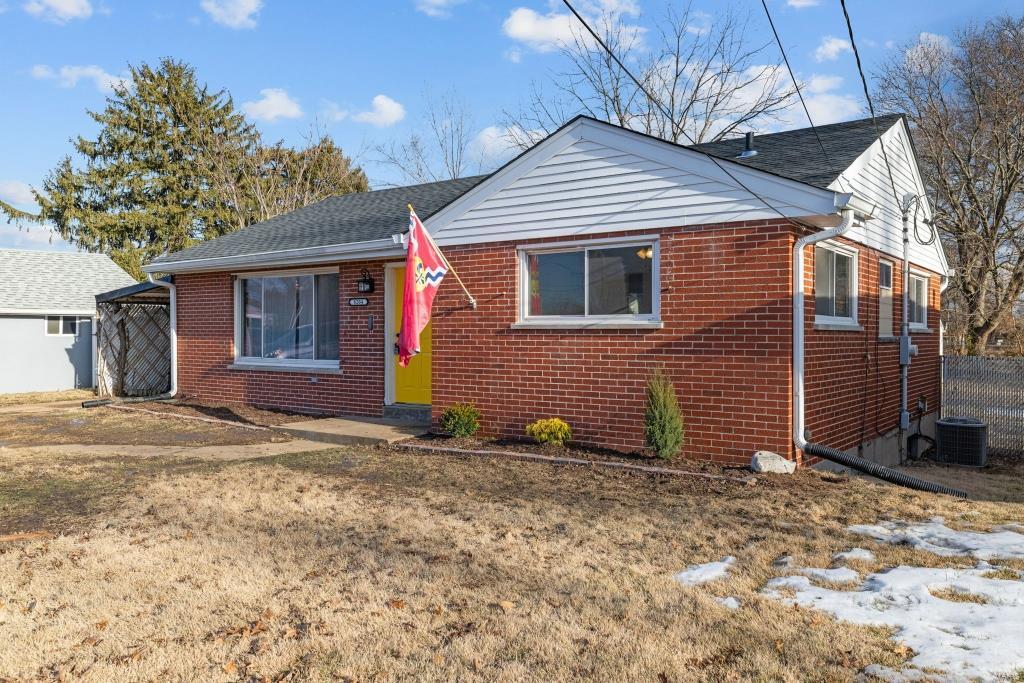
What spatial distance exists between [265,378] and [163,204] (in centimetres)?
2699

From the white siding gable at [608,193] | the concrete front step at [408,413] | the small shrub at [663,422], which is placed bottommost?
the concrete front step at [408,413]

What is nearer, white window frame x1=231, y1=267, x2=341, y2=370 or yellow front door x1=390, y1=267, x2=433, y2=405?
yellow front door x1=390, y1=267, x2=433, y2=405

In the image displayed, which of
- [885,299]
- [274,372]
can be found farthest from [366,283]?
[885,299]

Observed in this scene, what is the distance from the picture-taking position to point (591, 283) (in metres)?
8.84

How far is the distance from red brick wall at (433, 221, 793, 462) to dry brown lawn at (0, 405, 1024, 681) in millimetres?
875

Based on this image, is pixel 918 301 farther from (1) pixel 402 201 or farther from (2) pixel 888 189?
(1) pixel 402 201

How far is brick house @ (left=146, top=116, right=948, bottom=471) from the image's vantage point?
7.78m

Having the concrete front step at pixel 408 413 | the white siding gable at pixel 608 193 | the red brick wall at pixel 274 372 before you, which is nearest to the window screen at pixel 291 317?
the red brick wall at pixel 274 372

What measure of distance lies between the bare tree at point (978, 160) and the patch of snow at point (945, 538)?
60.5 ft

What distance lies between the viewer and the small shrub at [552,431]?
8.84 meters

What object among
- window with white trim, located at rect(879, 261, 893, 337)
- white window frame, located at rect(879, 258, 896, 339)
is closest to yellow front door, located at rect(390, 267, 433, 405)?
window with white trim, located at rect(879, 261, 893, 337)

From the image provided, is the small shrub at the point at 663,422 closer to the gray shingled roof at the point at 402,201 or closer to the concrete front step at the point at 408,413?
the gray shingled roof at the point at 402,201

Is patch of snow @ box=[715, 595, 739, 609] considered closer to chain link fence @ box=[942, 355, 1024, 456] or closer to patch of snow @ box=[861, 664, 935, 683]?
patch of snow @ box=[861, 664, 935, 683]

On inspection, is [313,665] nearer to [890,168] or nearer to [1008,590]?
[1008,590]
